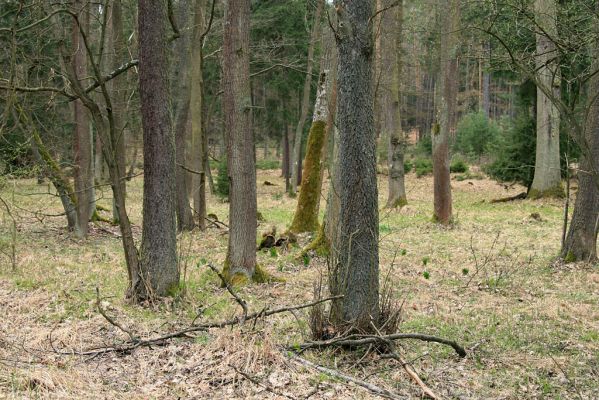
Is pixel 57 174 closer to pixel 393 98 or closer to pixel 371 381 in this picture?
pixel 371 381

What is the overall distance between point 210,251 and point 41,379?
24.5 feet

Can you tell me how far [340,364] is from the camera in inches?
217

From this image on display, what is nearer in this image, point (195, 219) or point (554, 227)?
point (554, 227)

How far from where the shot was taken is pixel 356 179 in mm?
5461

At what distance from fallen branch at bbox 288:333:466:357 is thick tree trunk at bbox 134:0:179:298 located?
2.67m

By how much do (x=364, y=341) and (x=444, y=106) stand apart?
10.2m

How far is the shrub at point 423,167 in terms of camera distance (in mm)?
31672

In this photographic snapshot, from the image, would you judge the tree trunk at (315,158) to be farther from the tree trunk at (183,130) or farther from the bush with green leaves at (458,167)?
the bush with green leaves at (458,167)

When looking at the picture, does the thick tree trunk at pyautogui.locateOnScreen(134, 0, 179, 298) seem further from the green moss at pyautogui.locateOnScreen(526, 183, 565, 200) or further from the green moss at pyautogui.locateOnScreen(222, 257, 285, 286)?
the green moss at pyautogui.locateOnScreen(526, 183, 565, 200)

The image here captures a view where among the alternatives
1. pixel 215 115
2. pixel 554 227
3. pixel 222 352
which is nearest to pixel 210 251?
pixel 222 352

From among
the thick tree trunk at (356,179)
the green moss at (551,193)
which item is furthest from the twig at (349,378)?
the green moss at (551,193)

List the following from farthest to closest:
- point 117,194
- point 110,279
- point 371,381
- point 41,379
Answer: point 110,279, point 117,194, point 371,381, point 41,379

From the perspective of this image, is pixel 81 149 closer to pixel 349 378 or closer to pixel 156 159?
pixel 156 159

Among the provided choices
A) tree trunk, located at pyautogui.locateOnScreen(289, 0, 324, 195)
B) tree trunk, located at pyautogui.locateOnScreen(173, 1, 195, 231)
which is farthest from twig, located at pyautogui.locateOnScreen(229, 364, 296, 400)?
tree trunk, located at pyautogui.locateOnScreen(289, 0, 324, 195)
